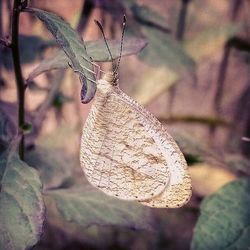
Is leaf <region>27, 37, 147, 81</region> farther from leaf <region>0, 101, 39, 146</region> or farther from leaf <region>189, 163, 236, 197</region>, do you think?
leaf <region>189, 163, 236, 197</region>

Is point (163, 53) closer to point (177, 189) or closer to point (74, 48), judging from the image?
point (177, 189)

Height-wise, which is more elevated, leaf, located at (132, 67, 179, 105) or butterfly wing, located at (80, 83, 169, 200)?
butterfly wing, located at (80, 83, 169, 200)

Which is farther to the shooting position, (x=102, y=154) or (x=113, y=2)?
(x=113, y=2)

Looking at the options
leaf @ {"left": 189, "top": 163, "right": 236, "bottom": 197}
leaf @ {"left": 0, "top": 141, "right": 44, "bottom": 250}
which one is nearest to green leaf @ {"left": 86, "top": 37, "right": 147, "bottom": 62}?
leaf @ {"left": 0, "top": 141, "right": 44, "bottom": 250}

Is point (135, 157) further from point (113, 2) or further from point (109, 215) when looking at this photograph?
point (113, 2)

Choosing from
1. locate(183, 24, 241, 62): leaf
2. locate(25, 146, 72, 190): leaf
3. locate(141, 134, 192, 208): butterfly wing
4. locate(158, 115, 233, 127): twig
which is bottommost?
locate(158, 115, 233, 127): twig

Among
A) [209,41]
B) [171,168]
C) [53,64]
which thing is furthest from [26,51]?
[209,41]

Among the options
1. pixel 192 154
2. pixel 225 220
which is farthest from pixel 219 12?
pixel 225 220

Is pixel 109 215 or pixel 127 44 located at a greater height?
pixel 127 44

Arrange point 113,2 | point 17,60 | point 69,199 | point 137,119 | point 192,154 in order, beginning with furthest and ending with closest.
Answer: point 113,2 → point 192,154 → point 69,199 → point 137,119 → point 17,60
